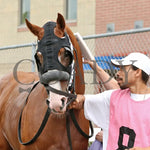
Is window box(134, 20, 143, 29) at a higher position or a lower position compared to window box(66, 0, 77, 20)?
lower

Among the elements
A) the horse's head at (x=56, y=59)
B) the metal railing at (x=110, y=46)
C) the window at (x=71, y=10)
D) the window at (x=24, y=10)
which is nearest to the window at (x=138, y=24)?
the window at (x=71, y=10)

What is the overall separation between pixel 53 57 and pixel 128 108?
806mm

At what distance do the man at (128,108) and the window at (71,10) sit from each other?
8.99 meters

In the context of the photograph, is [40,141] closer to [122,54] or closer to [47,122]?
[47,122]

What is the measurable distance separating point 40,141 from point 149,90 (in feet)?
3.97

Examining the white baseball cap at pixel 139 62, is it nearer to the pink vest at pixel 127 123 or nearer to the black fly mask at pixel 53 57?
the pink vest at pixel 127 123

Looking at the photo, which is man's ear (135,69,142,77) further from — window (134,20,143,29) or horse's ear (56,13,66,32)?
window (134,20,143,29)

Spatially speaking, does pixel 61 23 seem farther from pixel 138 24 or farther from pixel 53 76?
pixel 138 24

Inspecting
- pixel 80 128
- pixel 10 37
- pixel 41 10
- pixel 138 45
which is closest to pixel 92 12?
pixel 41 10

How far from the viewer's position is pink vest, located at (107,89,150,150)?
275 centimetres

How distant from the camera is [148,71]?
2.88 metres

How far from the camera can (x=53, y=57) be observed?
125 inches

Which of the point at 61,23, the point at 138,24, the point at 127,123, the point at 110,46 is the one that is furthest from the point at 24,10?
the point at 127,123

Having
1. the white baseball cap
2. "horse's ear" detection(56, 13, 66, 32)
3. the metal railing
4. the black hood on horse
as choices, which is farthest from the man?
the metal railing
